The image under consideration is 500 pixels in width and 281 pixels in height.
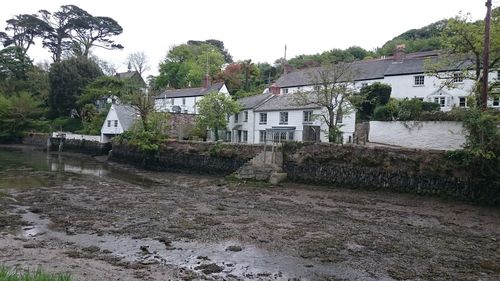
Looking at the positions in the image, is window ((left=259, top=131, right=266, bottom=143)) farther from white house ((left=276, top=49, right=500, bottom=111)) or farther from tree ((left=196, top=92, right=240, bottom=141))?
white house ((left=276, top=49, right=500, bottom=111))

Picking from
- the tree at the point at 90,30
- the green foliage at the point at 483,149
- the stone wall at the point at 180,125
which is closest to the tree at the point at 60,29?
the tree at the point at 90,30

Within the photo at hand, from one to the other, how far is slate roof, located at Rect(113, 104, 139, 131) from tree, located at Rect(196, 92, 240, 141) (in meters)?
12.0

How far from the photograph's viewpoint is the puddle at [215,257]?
424 inches

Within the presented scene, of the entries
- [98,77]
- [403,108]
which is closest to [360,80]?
[403,108]

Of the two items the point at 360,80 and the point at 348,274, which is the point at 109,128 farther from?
the point at 348,274

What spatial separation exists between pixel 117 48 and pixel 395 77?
2132 inches

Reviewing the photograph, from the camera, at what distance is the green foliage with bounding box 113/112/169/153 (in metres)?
36.7

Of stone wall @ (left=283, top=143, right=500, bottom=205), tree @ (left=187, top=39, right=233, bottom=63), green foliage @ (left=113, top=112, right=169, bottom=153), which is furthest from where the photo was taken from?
tree @ (left=187, top=39, right=233, bottom=63)

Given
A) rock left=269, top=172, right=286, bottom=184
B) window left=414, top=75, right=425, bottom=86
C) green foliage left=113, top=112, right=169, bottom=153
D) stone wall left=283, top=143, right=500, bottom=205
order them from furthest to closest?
window left=414, top=75, right=425, bottom=86, green foliage left=113, top=112, right=169, bottom=153, rock left=269, top=172, right=286, bottom=184, stone wall left=283, top=143, right=500, bottom=205

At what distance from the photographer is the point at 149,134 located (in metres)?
36.9

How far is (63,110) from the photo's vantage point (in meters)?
65.3

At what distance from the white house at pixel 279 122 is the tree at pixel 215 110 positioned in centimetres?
390

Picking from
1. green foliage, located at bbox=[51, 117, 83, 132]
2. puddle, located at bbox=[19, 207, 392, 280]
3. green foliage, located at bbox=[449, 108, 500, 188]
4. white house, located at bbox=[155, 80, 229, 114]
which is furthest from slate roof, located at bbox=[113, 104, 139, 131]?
green foliage, located at bbox=[449, 108, 500, 188]

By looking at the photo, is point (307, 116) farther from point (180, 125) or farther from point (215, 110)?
point (180, 125)
